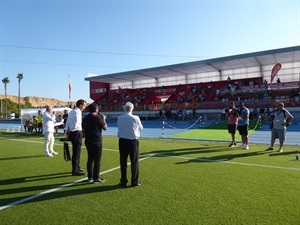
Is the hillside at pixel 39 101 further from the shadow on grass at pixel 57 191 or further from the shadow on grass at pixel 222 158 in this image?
the shadow on grass at pixel 57 191

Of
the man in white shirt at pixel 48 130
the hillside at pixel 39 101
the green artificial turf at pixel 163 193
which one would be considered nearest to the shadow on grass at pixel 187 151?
the green artificial turf at pixel 163 193

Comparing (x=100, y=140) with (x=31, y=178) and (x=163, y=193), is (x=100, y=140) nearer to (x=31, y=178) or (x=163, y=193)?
(x=163, y=193)

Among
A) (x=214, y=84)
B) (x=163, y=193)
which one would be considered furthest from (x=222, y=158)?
(x=214, y=84)

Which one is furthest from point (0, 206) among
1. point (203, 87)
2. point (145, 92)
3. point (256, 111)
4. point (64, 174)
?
point (145, 92)

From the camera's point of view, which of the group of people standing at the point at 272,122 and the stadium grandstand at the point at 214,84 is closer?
the group of people standing at the point at 272,122

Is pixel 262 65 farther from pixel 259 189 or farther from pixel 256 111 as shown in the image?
pixel 259 189

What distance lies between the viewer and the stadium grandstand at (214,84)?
1201 inches

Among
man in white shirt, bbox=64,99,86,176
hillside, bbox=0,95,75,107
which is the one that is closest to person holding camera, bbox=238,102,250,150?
man in white shirt, bbox=64,99,86,176

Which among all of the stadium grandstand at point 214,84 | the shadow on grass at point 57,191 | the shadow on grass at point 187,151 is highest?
the stadium grandstand at point 214,84

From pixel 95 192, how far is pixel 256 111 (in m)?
27.0

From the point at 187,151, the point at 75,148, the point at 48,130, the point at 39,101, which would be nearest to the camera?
the point at 75,148

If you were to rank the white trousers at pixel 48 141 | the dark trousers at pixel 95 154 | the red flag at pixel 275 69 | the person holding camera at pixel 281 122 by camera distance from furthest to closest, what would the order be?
the red flag at pixel 275 69, the white trousers at pixel 48 141, the person holding camera at pixel 281 122, the dark trousers at pixel 95 154

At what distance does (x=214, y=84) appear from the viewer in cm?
3953

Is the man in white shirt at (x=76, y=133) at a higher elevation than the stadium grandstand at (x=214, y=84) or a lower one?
lower
